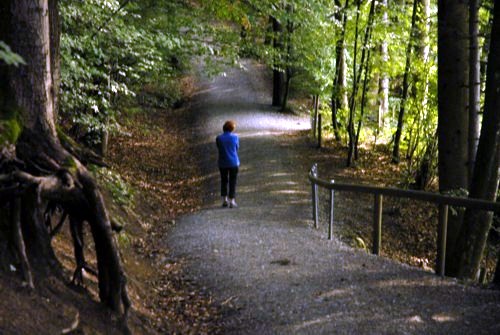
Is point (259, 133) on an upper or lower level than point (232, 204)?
upper

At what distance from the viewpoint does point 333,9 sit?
2031 centimetres

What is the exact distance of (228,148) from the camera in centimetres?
1324

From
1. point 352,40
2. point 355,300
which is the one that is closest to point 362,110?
point 352,40

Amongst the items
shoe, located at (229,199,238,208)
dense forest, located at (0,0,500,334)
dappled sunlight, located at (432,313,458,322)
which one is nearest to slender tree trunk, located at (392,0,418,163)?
dense forest, located at (0,0,500,334)

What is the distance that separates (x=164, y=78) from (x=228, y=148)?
254 inches

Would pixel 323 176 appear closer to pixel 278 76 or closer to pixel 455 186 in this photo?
pixel 455 186

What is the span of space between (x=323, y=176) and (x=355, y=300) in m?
12.1

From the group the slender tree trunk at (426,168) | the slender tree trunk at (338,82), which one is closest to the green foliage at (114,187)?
the slender tree trunk at (426,168)

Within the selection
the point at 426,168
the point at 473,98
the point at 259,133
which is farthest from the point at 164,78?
the point at 473,98

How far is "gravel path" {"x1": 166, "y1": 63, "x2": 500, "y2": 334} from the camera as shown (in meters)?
6.43

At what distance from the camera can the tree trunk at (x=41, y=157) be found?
18.6ft

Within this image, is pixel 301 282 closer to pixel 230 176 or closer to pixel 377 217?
pixel 377 217

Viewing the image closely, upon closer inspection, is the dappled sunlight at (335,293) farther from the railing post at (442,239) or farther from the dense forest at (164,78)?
the dense forest at (164,78)

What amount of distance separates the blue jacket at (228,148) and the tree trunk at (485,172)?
5.88 m
